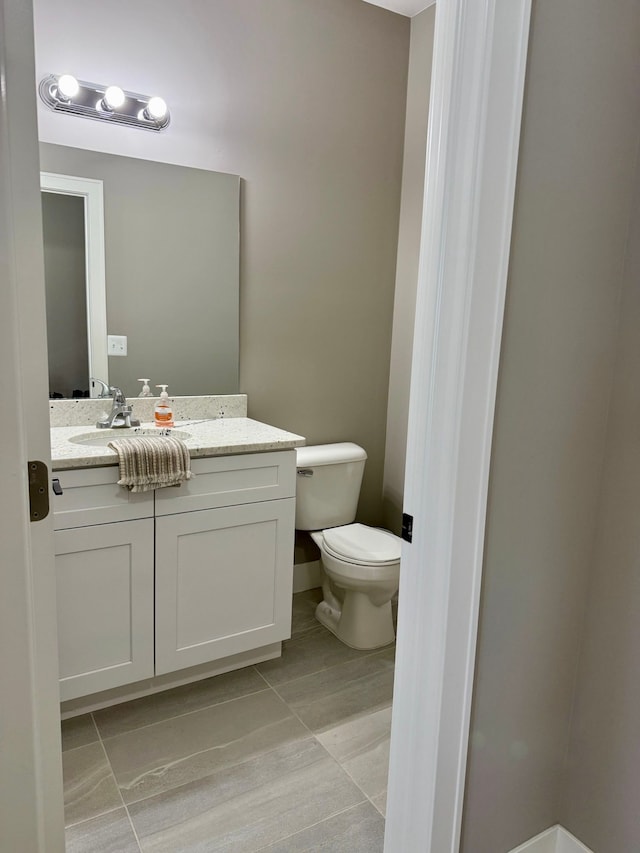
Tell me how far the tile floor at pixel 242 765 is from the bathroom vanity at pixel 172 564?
11 cm

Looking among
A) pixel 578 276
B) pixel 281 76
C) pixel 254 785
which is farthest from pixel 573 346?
pixel 281 76

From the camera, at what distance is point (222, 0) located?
231cm

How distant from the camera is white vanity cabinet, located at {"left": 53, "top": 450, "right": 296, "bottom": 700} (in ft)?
6.02

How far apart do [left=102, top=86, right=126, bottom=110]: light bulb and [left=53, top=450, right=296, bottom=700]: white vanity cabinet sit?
4.26ft

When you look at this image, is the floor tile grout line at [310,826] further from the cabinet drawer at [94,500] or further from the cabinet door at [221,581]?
the cabinet drawer at [94,500]

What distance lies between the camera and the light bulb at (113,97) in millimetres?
2088

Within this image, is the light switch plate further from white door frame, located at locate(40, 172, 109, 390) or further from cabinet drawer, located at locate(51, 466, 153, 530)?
cabinet drawer, located at locate(51, 466, 153, 530)

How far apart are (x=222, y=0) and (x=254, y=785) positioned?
9.08 feet

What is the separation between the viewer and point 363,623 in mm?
2494

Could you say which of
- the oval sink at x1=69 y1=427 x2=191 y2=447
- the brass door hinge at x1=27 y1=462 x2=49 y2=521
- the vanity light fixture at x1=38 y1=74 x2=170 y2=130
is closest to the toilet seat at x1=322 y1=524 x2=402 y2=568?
the oval sink at x1=69 y1=427 x2=191 y2=447

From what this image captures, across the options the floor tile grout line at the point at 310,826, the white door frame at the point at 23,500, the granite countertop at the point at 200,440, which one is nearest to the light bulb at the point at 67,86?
the granite countertop at the point at 200,440

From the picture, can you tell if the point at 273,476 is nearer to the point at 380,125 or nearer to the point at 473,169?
the point at 473,169

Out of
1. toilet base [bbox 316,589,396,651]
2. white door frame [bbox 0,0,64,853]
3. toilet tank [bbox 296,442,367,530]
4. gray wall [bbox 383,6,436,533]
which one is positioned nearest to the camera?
white door frame [bbox 0,0,64,853]

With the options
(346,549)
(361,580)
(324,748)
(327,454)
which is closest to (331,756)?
(324,748)
